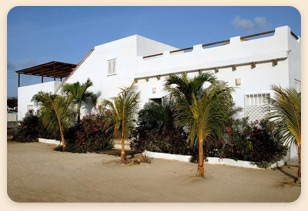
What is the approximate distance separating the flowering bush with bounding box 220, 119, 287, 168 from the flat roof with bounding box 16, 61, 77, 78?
1319cm

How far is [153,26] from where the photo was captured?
7094 mm

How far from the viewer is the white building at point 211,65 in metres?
7.98

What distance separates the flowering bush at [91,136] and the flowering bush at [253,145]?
5.36 meters

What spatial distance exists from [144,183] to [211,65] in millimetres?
5490

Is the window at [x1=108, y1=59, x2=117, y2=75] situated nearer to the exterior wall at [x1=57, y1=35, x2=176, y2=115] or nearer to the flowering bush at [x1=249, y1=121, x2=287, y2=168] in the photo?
the exterior wall at [x1=57, y1=35, x2=176, y2=115]

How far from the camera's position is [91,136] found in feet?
37.1

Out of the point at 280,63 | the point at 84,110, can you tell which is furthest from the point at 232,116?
the point at 84,110

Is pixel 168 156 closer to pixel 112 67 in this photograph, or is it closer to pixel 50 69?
pixel 112 67

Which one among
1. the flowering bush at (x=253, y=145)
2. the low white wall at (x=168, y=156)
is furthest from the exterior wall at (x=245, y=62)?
the low white wall at (x=168, y=156)

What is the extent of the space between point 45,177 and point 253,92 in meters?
6.95

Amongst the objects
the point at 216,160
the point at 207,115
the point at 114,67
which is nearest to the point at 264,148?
the point at 216,160

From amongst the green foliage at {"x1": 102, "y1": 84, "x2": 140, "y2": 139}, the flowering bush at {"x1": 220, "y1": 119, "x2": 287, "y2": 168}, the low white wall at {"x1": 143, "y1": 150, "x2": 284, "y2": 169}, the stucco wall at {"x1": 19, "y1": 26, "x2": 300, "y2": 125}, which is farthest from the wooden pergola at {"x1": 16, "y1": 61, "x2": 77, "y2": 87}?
the flowering bush at {"x1": 220, "y1": 119, "x2": 287, "y2": 168}

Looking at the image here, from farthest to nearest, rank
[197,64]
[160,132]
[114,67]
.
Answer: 1. [114,67]
2. [160,132]
3. [197,64]

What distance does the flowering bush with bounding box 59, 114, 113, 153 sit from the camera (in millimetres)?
11125
